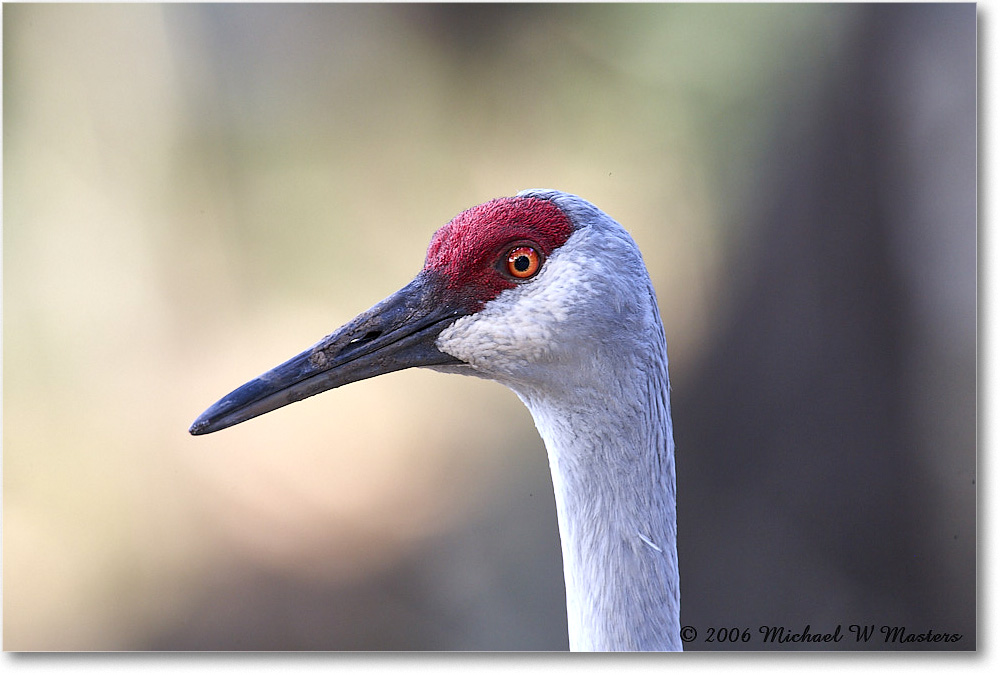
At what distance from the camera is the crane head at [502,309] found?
55.9 inches

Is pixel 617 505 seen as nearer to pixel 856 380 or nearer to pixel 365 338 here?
pixel 365 338

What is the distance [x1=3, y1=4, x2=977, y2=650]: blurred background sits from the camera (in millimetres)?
1970

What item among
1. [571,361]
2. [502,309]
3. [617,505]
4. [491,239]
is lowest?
[617,505]

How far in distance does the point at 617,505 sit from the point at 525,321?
36cm

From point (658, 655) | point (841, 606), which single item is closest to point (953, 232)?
point (841, 606)

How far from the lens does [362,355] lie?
149 centimetres

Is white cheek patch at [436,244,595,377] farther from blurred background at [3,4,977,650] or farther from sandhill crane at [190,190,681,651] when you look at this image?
blurred background at [3,4,977,650]

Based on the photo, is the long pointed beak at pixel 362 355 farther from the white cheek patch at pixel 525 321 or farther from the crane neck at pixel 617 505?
the crane neck at pixel 617 505

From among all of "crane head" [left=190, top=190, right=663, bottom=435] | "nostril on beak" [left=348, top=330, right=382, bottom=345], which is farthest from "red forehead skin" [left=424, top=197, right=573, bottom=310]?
"nostril on beak" [left=348, top=330, right=382, bottom=345]

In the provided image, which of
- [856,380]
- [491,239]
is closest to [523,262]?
[491,239]

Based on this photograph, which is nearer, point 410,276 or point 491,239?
point 491,239

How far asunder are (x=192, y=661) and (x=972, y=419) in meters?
1.89

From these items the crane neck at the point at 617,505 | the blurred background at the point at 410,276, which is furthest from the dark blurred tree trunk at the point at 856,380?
the crane neck at the point at 617,505

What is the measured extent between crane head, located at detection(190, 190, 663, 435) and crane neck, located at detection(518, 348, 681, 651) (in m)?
0.08
